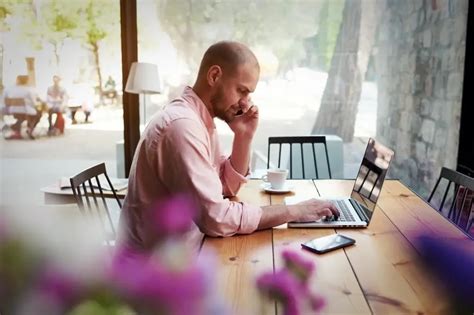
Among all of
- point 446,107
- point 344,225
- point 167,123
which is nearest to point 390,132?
point 446,107

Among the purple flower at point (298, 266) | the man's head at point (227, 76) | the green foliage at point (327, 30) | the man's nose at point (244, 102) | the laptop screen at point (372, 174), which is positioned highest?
the green foliage at point (327, 30)

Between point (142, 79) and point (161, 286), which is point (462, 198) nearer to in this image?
point (161, 286)

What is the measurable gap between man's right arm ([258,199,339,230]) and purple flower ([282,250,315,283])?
99 centimetres

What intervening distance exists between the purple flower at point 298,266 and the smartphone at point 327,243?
714mm

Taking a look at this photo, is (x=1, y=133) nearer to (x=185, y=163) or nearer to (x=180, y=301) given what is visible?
(x=180, y=301)

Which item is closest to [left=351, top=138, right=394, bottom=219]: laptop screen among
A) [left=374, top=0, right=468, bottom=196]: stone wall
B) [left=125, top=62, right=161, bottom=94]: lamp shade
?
[left=374, top=0, right=468, bottom=196]: stone wall

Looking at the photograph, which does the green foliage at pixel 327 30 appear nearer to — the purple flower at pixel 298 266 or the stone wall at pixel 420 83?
the stone wall at pixel 420 83

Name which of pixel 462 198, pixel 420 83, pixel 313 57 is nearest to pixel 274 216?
pixel 462 198

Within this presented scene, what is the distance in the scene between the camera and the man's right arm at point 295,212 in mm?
1356

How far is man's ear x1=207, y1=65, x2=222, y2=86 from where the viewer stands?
1.40 meters

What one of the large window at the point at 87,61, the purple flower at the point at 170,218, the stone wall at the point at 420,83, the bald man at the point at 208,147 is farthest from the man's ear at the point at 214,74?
the large window at the point at 87,61

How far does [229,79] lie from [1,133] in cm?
82

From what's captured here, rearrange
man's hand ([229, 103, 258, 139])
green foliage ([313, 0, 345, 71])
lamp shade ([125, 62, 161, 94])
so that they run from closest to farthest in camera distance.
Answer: man's hand ([229, 103, 258, 139]) < lamp shade ([125, 62, 161, 94]) < green foliage ([313, 0, 345, 71])

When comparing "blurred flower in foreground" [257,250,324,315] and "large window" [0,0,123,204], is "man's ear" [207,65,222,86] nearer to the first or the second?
"blurred flower in foreground" [257,250,324,315]
